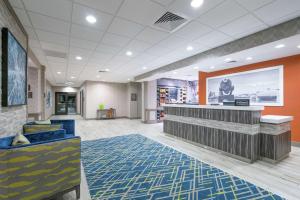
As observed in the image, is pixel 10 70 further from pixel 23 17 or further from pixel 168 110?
pixel 168 110

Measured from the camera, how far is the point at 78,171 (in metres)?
1.99

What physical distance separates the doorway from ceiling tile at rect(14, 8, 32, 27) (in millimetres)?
13445

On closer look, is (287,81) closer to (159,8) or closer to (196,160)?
(196,160)

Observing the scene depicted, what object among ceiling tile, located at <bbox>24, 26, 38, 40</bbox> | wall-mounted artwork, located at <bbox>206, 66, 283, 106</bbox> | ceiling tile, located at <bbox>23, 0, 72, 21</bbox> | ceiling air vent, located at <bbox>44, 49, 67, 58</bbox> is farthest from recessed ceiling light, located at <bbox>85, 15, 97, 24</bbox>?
wall-mounted artwork, located at <bbox>206, 66, 283, 106</bbox>

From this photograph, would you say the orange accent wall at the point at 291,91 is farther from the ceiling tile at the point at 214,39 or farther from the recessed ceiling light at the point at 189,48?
the recessed ceiling light at the point at 189,48

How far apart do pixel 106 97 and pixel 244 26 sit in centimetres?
994

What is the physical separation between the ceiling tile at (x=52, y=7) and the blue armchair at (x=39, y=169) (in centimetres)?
216

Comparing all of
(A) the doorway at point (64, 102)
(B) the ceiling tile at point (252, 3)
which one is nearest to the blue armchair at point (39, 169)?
(B) the ceiling tile at point (252, 3)

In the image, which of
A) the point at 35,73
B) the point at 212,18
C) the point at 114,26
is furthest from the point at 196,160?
the point at 35,73

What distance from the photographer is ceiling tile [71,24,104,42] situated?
10.3 ft

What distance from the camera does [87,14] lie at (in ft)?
8.66

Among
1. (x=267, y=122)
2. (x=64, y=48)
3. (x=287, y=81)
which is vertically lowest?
(x=267, y=122)

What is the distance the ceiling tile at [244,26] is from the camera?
284 centimetres

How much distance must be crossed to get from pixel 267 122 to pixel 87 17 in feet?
14.4
